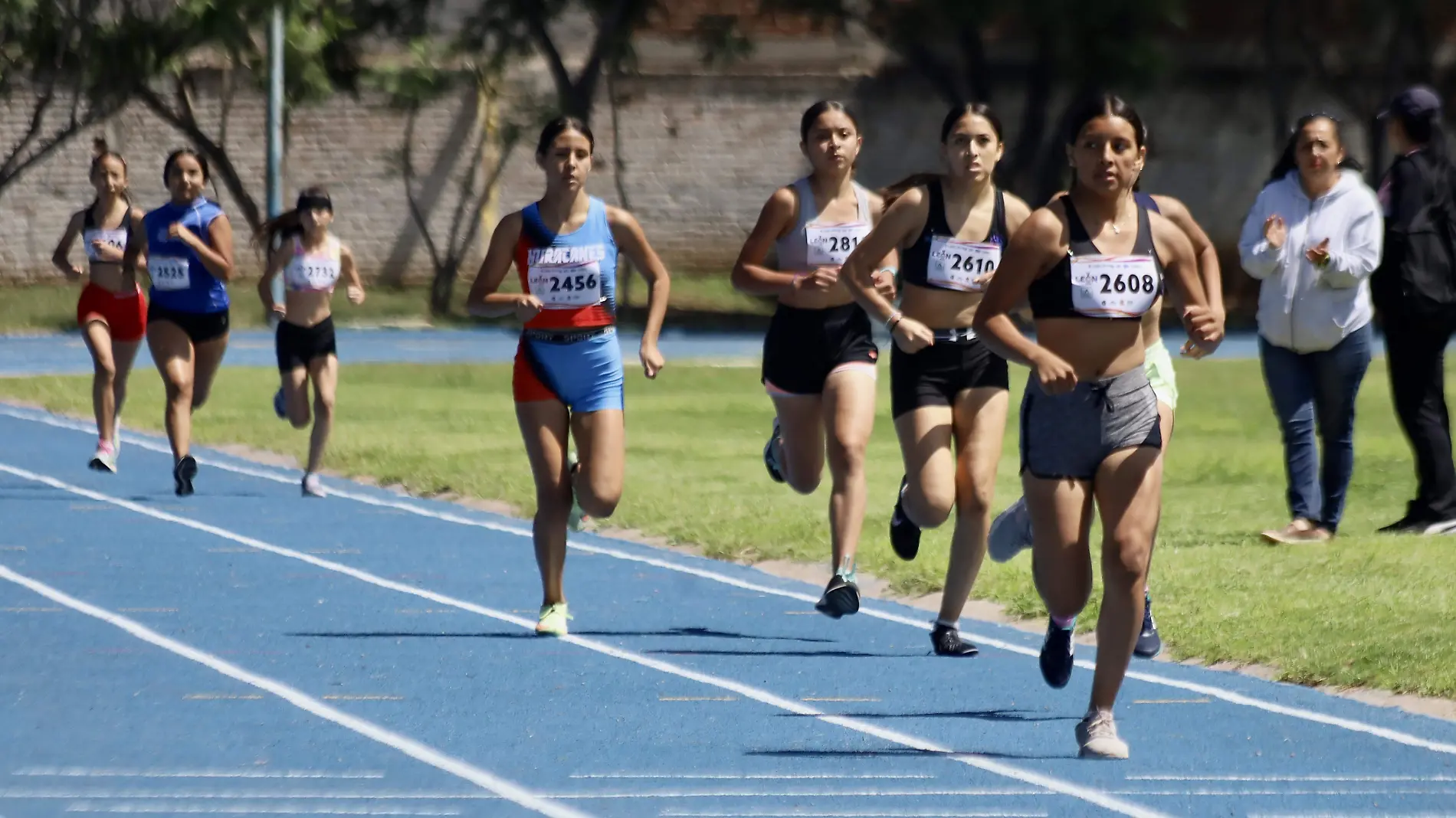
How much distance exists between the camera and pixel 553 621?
10.2 metres

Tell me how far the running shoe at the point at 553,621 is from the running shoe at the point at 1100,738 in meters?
3.22

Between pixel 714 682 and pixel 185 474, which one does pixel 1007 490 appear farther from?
pixel 714 682

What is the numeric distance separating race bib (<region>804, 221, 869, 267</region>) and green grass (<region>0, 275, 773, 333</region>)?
89.0 feet

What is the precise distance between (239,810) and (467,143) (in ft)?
119

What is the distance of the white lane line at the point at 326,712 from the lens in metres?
6.93

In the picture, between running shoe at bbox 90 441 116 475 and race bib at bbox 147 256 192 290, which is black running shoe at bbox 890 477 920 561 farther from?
running shoe at bbox 90 441 116 475

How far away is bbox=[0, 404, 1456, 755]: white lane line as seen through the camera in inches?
318

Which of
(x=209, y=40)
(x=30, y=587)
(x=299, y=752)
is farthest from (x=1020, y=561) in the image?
(x=209, y=40)

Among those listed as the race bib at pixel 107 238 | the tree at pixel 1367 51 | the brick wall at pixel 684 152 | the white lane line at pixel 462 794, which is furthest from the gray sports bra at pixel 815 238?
the tree at pixel 1367 51

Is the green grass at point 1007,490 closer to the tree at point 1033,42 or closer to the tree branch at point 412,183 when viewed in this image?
the tree at point 1033,42

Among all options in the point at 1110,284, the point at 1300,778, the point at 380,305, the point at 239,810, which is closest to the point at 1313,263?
the point at 1110,284

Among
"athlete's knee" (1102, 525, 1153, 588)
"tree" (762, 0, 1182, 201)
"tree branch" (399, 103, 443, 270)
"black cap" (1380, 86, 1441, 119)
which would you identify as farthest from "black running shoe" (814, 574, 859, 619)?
"tree branch" (399, 103, 443, 270)

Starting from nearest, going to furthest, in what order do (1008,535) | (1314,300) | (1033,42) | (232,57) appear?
(1008,535)
(1314,300)
(232,57)
(1033,42)

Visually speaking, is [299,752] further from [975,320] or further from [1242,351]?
[1242,351]
